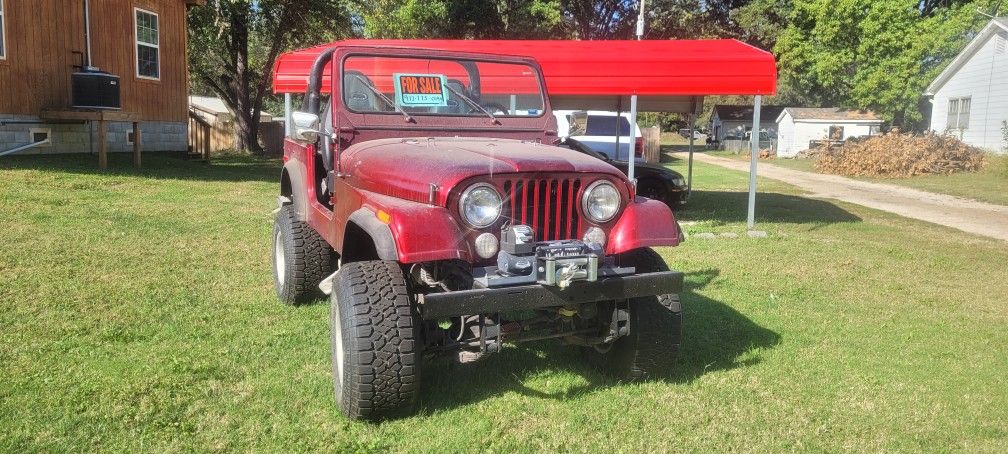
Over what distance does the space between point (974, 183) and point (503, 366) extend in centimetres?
1921

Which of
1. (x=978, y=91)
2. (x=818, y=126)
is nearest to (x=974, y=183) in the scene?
(x=978, y=91)

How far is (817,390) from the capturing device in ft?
13.8

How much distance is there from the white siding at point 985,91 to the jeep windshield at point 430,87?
85.9ft

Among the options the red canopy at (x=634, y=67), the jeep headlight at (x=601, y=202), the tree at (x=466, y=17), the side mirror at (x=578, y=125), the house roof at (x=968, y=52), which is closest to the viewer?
the jeep headlight at (x=601, y=202)

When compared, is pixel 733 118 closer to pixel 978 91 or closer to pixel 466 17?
pixel 978 91

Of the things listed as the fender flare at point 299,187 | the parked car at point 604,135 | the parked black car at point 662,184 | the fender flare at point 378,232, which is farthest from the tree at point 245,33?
the fender flare at point 378,232

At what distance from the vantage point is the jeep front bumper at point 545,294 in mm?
3289

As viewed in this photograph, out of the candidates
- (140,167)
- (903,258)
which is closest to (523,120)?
(903,258)

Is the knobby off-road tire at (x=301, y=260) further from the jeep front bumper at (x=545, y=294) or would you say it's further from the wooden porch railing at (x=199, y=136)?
the wooden porch railing at (x=199, y=136)

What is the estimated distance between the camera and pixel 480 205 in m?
3.48

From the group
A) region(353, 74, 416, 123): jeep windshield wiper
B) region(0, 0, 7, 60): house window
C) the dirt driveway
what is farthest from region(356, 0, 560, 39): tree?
region(353, 74, 416, 123): jeep windshield wiper

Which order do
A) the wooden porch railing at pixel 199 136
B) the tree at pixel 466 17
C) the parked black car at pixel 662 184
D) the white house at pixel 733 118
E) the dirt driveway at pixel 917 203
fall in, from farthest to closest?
the white house at pixel 733 118
the tree at pixel 466 17
the wooden porch railing at pixel 199 136
the parked black car at pixel 662 184
the dirt driveway at pixel 917 203

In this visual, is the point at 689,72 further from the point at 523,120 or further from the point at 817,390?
the point at 817,390

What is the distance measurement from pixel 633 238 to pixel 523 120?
145 cm
